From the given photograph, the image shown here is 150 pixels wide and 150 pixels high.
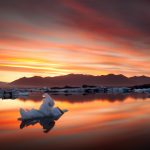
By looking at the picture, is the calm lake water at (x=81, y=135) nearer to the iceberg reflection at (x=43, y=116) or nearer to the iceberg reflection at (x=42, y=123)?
the iceberg reflection at (x=42, y=123)

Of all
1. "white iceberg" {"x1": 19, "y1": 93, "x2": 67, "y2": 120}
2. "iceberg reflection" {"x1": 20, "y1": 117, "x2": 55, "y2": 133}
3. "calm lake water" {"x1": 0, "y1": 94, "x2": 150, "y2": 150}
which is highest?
"white iceberg" {"x1": 19, "y1": 93, "x2": 67, "y2": 120}

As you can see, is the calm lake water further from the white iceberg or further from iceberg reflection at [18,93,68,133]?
the white iceberg

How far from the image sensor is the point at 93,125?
49.0 ft

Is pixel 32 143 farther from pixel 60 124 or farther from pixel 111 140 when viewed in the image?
pixel 60 124

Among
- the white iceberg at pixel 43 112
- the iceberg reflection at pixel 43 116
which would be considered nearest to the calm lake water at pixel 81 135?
the iceberg reflection at pixel 43 116

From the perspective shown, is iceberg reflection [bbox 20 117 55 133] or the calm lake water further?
iceberg reflection [bbox 20 117 55 133]

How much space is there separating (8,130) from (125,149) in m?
6.33

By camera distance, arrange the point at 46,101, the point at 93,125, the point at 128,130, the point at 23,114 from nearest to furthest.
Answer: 1. the point at 128,130
2. the point at 93,125
3. the point at 23,114
4. the point at 46,101

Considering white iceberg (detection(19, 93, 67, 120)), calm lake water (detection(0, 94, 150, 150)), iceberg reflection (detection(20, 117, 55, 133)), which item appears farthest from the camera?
white iceberg (detection(19, 93, 67, 120))

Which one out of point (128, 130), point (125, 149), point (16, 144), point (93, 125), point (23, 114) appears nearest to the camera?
point (125, 149)

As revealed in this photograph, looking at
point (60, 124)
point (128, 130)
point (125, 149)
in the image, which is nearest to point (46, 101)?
point (60, 124)

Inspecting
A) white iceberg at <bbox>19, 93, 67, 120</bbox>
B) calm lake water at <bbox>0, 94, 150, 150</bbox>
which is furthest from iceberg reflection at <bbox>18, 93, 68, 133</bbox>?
calm lake water at <bbox>0, 94, 150, 150</bbox>

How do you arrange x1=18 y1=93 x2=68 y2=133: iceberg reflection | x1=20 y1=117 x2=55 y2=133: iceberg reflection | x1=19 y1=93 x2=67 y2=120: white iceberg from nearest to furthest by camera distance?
x1=20 y1=117 x2=55 y2=133: iceberg reflection, x1=18 y1=93 x2=68 y2=133: iceberg reflection, x1=19 y1=93 x2=67 y2=120: white iceberg

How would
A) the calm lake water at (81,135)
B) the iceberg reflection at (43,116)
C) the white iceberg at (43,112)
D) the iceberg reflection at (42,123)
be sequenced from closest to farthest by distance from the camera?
the calm lake water at (81,135), the iceberg reflection at (42,123), the iceberg reflection at (43,116), the white iceberg at (43,112)
